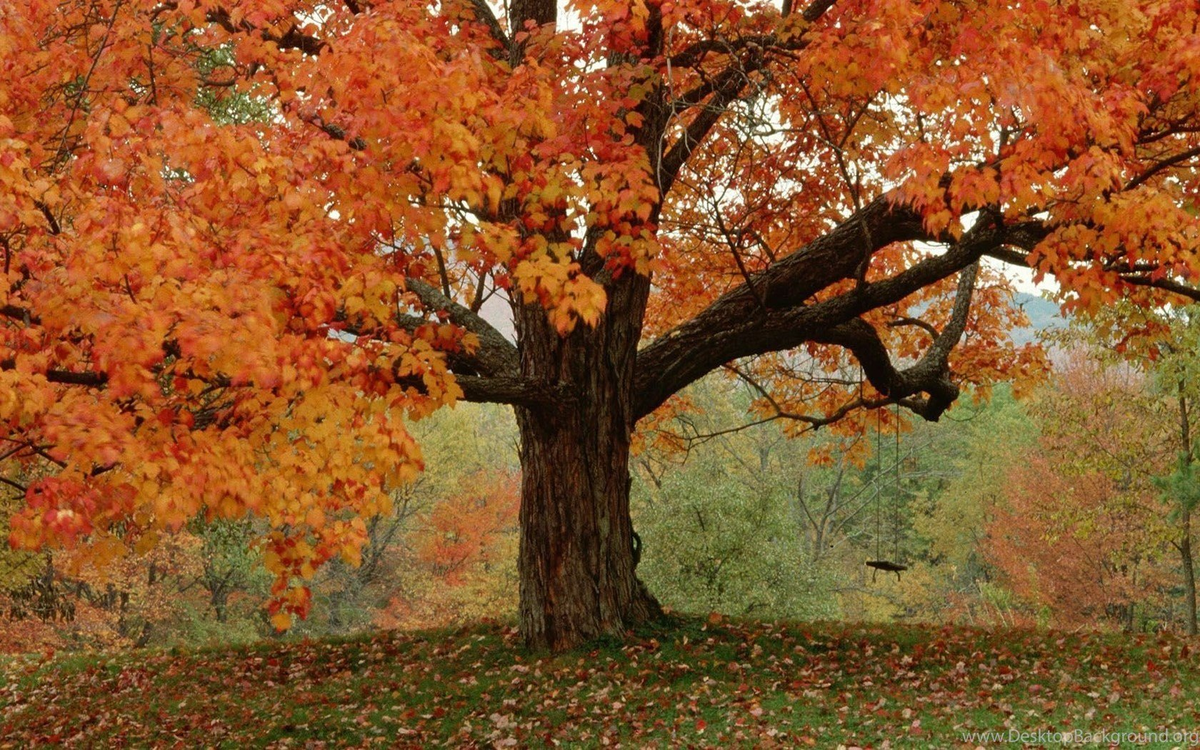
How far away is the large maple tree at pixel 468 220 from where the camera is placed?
4656mm

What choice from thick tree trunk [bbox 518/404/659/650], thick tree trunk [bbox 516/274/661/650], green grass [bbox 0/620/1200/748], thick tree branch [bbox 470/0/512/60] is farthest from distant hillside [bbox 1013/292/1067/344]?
thick tree branch [bbox 470/0/512/60]

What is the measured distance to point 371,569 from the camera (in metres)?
33.8

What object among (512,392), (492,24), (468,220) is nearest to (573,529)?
(512,392)

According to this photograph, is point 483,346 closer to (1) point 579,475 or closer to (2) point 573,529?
(1) point 579,475

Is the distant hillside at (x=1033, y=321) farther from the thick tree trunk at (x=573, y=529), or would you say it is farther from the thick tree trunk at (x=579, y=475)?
the thick tree trunk at (x=573, y=529)

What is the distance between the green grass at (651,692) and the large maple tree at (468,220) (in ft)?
3.11

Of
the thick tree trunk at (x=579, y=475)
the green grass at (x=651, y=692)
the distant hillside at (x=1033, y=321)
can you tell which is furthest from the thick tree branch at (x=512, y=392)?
the distant hillside at (x=1033, y=321)

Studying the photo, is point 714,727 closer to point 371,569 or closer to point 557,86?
point 557,86

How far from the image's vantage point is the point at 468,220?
6.75 m

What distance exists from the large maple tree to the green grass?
948 mm

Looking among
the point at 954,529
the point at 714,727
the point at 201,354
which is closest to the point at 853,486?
the point at 954,529

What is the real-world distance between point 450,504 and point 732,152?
23562mm

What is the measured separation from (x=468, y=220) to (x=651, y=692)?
14.0ft

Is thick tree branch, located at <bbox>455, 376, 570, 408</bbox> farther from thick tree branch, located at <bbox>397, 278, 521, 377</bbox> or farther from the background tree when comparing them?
the background tree
